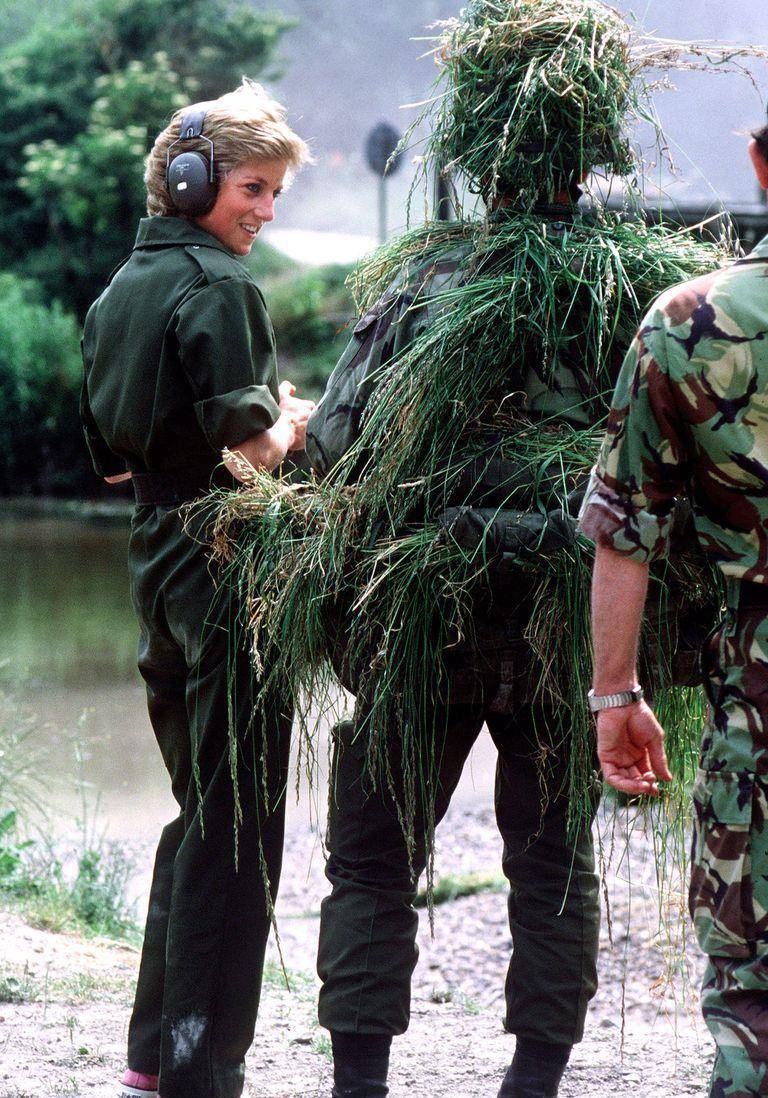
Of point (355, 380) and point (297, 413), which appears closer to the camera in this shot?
point (355, 380)

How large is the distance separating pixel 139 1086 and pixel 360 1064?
511 mm

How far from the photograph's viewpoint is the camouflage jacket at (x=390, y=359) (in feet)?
8.36

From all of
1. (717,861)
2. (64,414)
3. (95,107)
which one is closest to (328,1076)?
(717,861)

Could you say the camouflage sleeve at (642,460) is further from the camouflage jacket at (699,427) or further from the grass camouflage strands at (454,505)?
the grass camouflage strands at (454,505)

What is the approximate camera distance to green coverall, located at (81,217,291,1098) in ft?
8.79

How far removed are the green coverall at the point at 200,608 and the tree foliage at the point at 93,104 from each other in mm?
18731

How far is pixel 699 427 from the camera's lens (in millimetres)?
1892

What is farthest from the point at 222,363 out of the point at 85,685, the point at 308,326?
the point at 308,326

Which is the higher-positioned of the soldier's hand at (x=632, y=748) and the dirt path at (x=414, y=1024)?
the soldier's hand at (x=632, y=748)

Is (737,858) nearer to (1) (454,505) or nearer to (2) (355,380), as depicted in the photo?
(1) (454,505)

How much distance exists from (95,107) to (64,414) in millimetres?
5028

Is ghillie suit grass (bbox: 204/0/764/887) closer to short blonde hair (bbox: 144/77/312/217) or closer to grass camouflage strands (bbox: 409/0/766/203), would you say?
grass camouflage strands (bbox: 409/0/766/203)

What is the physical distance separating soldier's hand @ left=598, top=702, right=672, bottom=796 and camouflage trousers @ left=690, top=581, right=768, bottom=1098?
111 mm

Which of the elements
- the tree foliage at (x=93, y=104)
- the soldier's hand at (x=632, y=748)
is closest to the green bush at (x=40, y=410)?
the tree foliage at (x=93, y=104)
